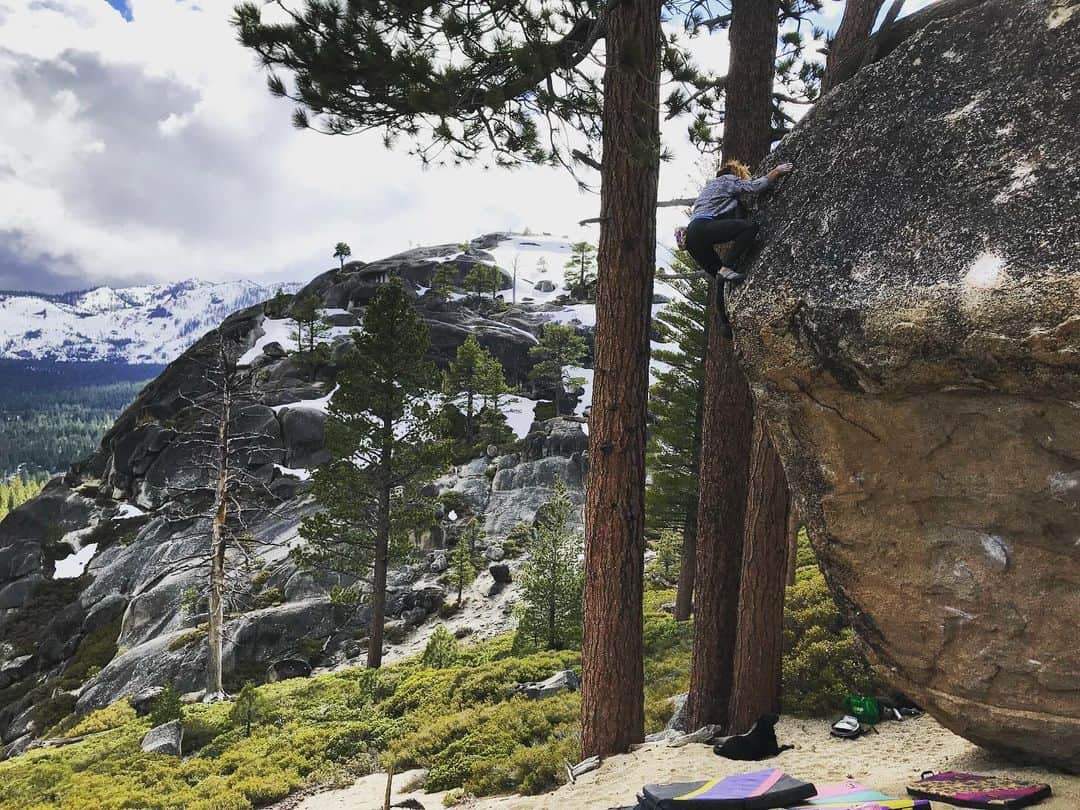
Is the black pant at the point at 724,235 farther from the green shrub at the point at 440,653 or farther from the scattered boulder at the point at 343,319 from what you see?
the scattered boulder at the point at 343,319

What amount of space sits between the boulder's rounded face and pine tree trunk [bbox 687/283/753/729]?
8.21 feet

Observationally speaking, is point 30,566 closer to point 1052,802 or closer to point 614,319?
point 614,319

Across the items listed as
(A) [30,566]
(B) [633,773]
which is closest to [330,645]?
(B) [633,773]

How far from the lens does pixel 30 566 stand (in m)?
39.2

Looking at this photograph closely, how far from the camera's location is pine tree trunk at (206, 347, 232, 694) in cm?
1653

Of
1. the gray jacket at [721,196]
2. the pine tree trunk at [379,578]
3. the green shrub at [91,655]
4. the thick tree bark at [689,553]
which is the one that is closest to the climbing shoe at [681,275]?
the gray jacket at [721,196]

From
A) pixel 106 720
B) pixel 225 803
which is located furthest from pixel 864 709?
pixel 106 720

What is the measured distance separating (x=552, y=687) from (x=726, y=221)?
26.1ft

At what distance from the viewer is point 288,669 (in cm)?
2242

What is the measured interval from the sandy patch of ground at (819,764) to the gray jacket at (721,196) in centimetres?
367

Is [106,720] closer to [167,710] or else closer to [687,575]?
[167,710]

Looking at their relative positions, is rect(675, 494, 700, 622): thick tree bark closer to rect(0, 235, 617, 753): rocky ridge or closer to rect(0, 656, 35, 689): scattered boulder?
rect(0, 235, 617, 753): rocky ridge

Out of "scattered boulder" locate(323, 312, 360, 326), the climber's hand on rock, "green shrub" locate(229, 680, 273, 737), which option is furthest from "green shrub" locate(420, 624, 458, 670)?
"scattered boulder" locate(323, 312, 360, 326)

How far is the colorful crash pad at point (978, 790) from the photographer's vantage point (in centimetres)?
320
